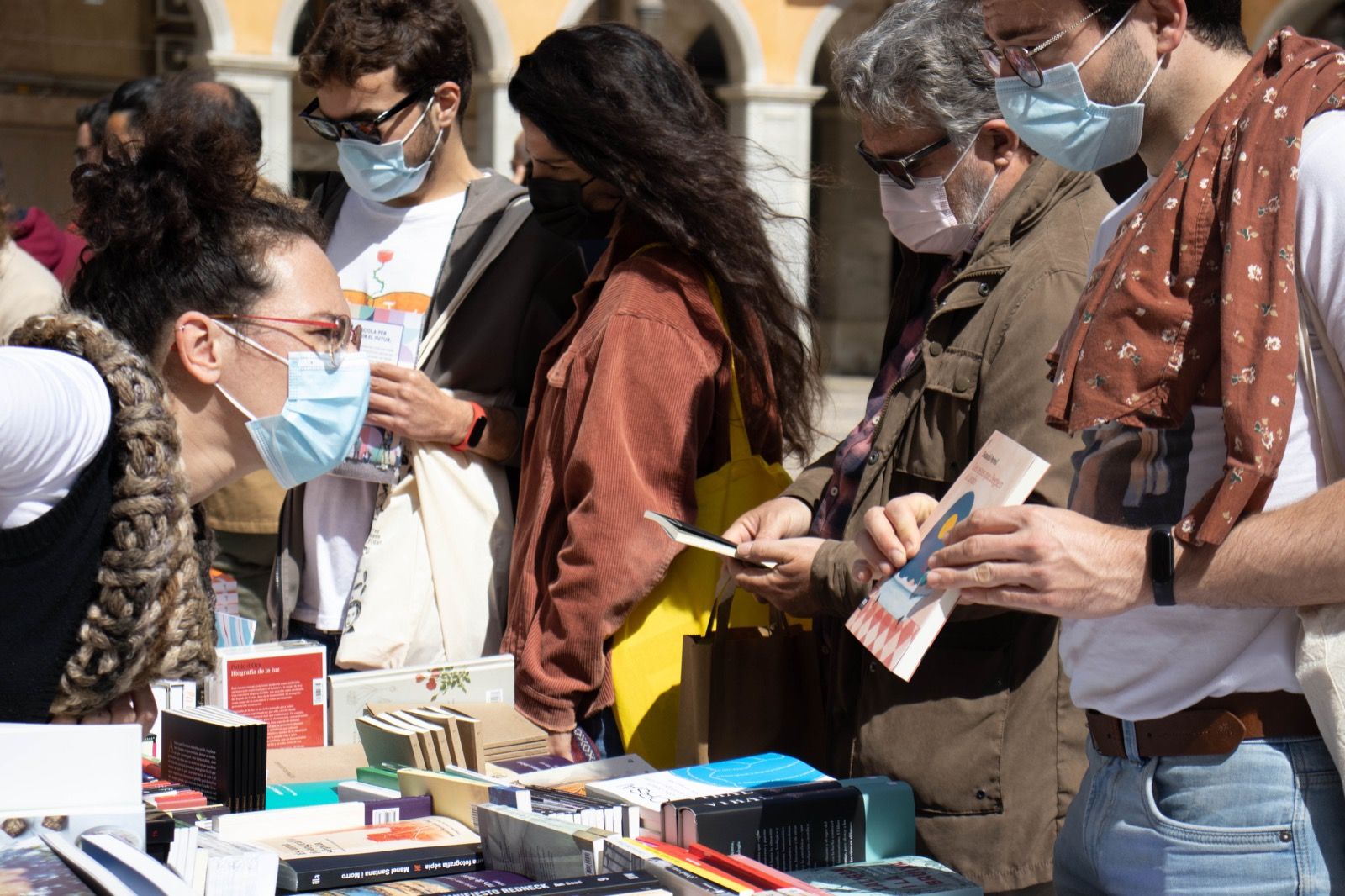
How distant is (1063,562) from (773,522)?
43.6 inches

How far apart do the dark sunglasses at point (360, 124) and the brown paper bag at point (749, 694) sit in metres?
1.45

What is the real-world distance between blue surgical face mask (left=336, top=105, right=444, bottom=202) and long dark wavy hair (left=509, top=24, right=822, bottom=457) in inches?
12.6

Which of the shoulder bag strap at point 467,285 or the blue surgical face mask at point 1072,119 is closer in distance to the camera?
the blue surgical face mask at point 1072,119

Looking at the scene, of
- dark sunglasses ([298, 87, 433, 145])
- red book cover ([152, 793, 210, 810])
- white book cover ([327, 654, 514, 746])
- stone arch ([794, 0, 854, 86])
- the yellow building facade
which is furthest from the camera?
stone arch ([794, 0, 854, 86])

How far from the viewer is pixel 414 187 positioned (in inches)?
142

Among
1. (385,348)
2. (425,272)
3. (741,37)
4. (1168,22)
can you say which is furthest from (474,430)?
(741,37)

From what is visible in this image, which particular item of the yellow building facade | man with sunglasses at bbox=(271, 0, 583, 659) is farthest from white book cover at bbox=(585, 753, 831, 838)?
the yellow building facade

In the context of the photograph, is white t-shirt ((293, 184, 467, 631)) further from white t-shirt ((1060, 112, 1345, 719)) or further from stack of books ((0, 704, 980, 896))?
white t-shirt ((1060, 112, 1345, 719))

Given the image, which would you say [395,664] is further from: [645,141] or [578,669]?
[645,141]

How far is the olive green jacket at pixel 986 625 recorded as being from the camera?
7.93 feet

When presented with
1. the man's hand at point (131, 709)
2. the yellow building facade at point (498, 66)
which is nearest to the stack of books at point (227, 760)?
the man's hand at point (131, 709)

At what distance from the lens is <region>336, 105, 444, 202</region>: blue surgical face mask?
3.52m

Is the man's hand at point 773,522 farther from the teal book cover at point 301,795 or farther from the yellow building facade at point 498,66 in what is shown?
the yellow building facade at point 498,66

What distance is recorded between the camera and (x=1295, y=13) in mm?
15453
